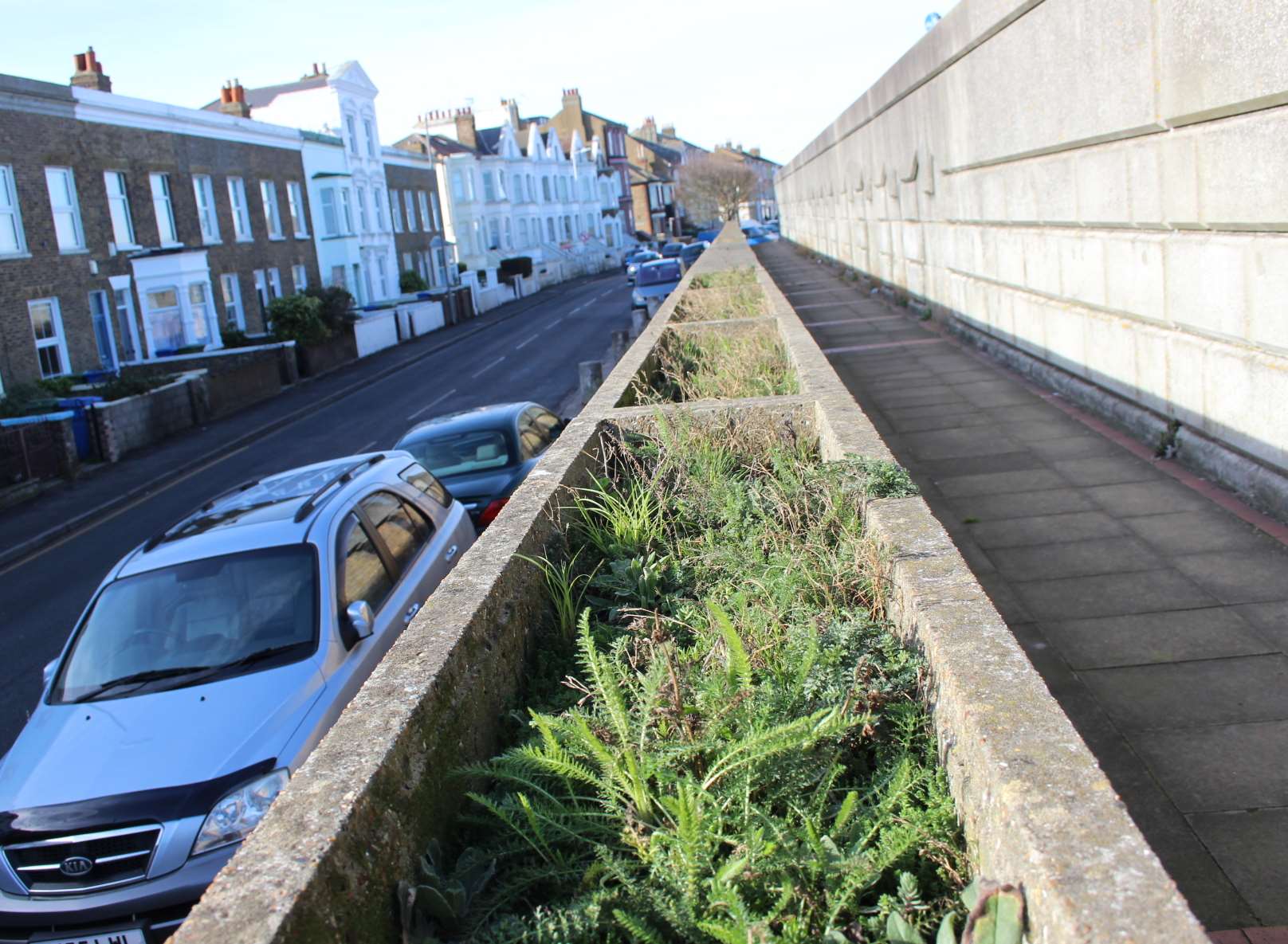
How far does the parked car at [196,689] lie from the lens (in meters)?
4.43

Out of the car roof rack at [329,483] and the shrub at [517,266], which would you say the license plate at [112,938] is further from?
the shrub at [517,266]

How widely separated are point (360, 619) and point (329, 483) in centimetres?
161

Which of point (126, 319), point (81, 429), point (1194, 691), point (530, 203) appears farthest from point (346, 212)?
point (1194, 691)

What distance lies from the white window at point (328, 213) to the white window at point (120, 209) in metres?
12.4

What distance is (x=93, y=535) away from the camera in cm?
1633

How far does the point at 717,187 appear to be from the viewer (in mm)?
103688

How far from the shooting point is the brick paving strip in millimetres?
16734

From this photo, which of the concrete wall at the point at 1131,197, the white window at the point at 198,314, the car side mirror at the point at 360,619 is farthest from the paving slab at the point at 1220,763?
the white window at the point at 198,314

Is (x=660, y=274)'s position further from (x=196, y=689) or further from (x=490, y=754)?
(x=490, y=754)

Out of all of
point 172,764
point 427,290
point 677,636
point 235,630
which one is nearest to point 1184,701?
point 677,636

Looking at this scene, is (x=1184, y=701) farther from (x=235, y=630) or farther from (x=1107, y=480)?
(x=235, y=630)

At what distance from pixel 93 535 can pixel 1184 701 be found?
1572cm

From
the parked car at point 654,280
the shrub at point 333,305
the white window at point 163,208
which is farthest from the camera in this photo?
the shrub at point 333,305

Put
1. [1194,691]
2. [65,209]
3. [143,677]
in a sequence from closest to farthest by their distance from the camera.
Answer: [1194,691] < [143,677] < [65,209]
